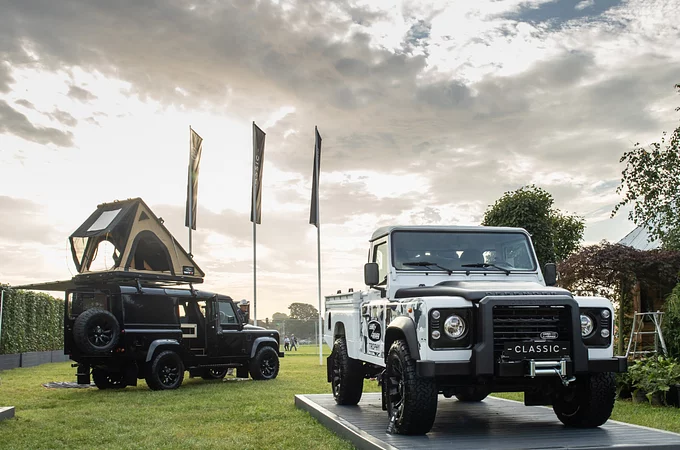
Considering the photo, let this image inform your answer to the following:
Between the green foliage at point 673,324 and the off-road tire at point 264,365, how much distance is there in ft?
28.0

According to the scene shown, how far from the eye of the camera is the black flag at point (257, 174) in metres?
25.3

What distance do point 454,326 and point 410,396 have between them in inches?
30.5

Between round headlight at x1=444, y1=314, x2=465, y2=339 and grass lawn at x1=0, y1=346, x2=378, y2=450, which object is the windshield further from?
grass lawn at x1=0, y1=346, x2=378, y2=450

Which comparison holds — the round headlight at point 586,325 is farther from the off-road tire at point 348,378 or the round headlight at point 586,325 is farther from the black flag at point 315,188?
the black flag at point 315,188

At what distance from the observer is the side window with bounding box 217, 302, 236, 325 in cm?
1695

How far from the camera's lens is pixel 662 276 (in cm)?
1670

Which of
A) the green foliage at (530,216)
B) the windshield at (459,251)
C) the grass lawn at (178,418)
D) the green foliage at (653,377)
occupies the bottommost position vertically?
the grass lawn at (178,418)

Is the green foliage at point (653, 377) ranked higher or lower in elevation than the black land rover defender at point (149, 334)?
lower

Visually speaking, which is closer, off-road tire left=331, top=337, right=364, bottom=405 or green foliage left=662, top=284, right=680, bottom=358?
off-road tire left=331, top=337, right=364, bottom=405

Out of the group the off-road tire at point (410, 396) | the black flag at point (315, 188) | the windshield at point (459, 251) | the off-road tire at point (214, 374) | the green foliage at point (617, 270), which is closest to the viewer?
the off-road tire at point (410, 396)

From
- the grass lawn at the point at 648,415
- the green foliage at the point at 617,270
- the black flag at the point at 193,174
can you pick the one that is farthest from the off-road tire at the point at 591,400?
the black flag at the point at 193,174

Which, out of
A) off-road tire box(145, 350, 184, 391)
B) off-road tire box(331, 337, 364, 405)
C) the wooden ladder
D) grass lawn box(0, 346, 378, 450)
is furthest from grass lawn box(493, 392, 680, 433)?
off-road tire box(145, 350, 184, 391)

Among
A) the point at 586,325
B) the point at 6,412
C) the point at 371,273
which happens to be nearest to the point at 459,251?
the point at 371,273

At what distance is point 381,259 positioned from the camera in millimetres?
9141
